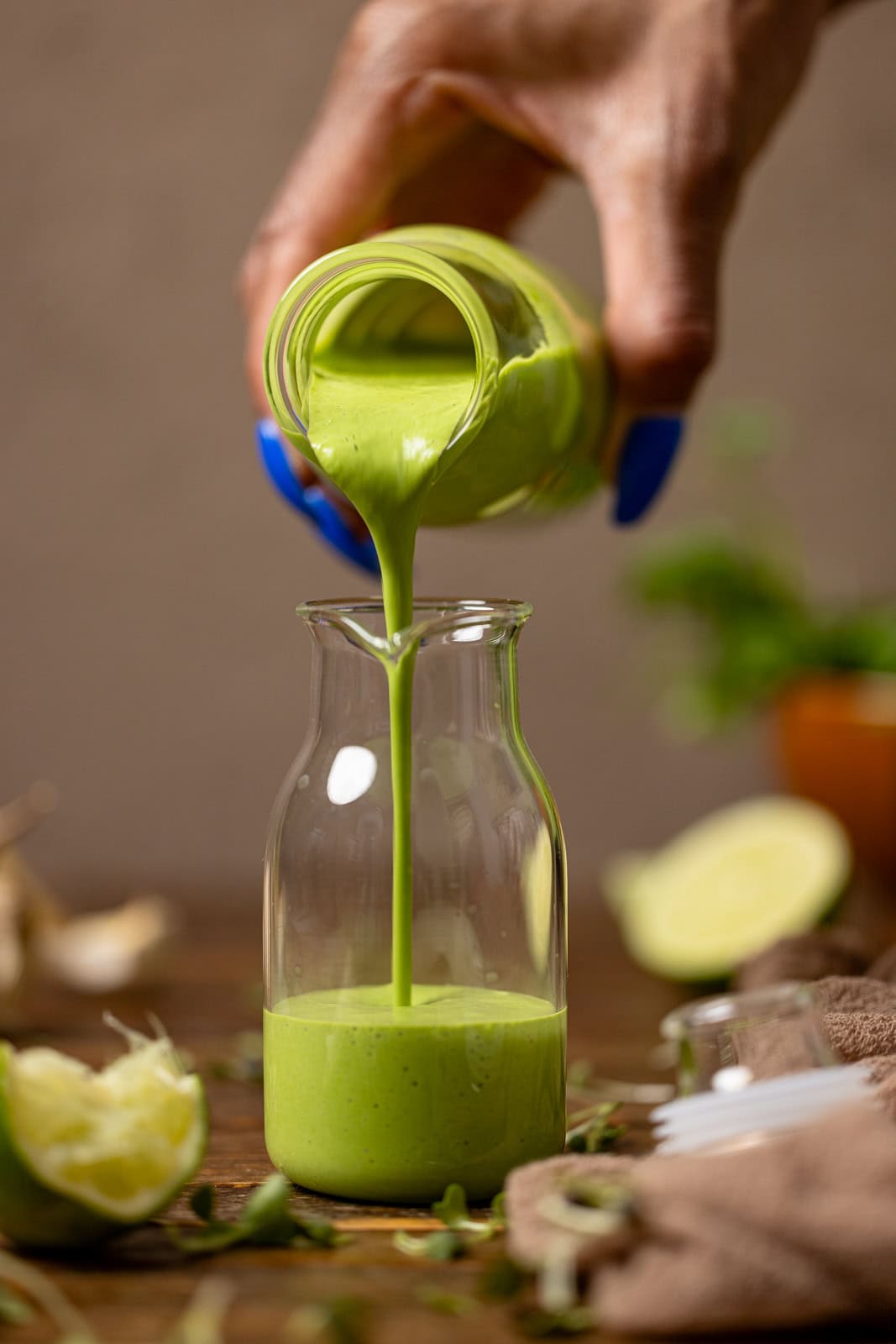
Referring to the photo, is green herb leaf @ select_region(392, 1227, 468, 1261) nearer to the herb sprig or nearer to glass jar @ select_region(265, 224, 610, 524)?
the herb sprig

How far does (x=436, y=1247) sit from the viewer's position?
0.75m

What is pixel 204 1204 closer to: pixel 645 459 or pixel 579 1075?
pixel 579 1075

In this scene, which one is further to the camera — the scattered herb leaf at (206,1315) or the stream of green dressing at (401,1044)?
the stream of green dressing at (401,1044)

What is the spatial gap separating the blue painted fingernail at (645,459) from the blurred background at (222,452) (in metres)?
1.40

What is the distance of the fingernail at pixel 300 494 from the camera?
3.81 ft

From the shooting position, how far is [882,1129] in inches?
27.9

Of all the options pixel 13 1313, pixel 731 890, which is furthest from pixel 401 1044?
pixel 731 890

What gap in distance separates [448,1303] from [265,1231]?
0.12 metres

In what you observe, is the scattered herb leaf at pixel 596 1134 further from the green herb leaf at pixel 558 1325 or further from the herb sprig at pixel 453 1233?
the green herb leaf at pixel 558 1325

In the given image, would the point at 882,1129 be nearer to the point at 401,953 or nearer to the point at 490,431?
the point at 401,953

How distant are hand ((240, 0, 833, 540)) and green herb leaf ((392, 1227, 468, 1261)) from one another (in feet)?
1.87

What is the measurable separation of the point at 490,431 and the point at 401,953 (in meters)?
0.30

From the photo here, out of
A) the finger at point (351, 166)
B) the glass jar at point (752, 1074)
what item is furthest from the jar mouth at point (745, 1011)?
the finger at point (351, 166)

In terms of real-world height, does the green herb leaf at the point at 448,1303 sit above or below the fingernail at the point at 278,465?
below
